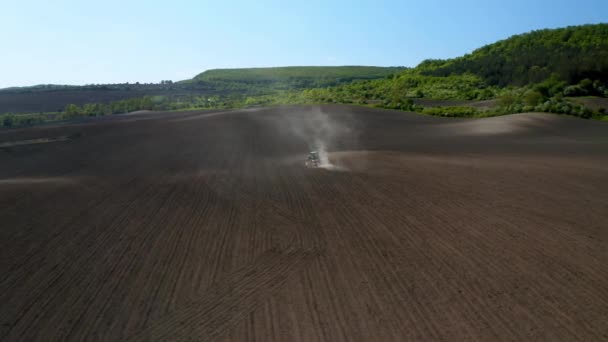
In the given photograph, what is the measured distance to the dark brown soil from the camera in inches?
306

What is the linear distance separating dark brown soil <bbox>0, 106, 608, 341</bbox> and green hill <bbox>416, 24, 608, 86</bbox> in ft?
191

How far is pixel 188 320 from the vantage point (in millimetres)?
7984

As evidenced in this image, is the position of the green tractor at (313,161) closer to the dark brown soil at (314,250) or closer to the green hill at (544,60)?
the dark brown soil at (314,250)

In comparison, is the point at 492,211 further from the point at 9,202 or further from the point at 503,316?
the point at 9,202

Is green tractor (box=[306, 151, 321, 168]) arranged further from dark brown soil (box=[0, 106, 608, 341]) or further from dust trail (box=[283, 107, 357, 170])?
dark brown soil (box=[0, 106, 608, 341])

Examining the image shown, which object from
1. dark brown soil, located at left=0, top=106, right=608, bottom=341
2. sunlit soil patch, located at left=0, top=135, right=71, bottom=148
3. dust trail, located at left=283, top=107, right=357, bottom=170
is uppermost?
dark brown soil, located at left=0, top=106, right=608, bottom=341

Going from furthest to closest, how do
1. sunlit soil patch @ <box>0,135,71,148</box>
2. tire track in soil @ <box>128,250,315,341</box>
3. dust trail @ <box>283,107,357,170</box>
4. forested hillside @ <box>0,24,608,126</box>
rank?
1. forested hillside @ <box>0,24,608,126</box>
2. sunlit soil patch @ <box>0,135,71,148</box>
3. dust trail @ <box>283,107,357,170</box>
4. tire track in soil @ <box>128,250,315,341</box>

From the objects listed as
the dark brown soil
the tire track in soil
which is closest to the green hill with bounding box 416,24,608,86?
the dark brown soil

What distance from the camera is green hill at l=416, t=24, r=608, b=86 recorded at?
7069 centimetres

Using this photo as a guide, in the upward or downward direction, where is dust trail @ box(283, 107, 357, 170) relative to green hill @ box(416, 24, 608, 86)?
downward

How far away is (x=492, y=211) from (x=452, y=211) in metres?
1.22

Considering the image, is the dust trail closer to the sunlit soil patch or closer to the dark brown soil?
the dark brown soil

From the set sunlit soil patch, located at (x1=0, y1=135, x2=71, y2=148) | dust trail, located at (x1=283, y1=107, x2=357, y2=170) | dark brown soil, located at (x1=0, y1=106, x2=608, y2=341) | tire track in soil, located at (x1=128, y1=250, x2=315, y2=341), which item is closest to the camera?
tire track in soil, located at (x1=128, y1=250, x2=315, y2=341)

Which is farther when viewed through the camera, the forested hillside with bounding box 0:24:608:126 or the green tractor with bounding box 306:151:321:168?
the forested hillside with bounding box 0:24:608:126
